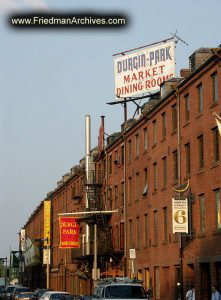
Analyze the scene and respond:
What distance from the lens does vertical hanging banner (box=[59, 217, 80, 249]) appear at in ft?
202

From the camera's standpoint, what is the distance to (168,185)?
44.6 m

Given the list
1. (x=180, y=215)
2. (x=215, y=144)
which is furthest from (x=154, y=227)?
(x=215, y=144)

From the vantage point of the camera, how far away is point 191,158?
40125 millimetres

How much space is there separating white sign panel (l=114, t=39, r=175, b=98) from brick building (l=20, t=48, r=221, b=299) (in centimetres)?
172

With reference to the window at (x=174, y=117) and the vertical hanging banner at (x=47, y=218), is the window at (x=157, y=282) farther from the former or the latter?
the vertical hanging banner at (x=47, y=218)

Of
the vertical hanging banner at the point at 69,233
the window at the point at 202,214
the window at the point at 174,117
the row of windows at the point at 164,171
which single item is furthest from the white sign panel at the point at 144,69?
the window at the point at 202,214

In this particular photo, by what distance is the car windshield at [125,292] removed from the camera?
29219 mm

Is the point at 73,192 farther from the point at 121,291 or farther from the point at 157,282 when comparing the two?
the point at 121,291

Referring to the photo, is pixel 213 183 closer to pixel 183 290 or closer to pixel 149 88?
pixel 183 290

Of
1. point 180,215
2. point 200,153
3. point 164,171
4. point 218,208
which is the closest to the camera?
point 218,208

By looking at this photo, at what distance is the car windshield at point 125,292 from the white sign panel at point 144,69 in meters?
28.0

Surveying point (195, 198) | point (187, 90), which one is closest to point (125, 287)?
point (195, 198)

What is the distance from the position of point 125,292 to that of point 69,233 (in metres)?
32.8

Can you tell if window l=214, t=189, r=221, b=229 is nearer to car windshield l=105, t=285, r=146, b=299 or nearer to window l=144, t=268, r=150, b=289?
car windshield l=105, t=285, r=146, b=299
